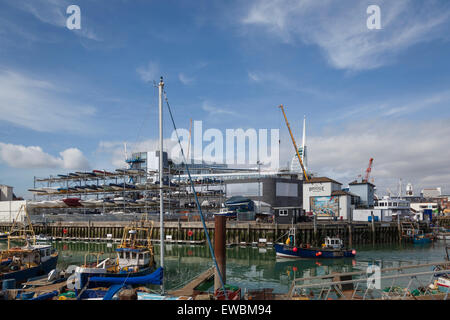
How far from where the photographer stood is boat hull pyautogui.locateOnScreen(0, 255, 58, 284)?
24.3 metres

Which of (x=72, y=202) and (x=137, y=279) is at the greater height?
(x=72, y=202)

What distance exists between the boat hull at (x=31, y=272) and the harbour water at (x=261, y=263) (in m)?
8.59

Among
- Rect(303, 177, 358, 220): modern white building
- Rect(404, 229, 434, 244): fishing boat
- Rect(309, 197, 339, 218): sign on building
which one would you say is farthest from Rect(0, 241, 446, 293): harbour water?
Rect(309, 197, 339, 218): sign on building

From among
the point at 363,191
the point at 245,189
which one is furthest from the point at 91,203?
the point at 363,191

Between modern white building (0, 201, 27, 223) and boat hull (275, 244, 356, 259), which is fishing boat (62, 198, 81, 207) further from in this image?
boat hull (275, 244, 356, 259)

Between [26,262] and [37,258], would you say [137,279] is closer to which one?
[37,258]

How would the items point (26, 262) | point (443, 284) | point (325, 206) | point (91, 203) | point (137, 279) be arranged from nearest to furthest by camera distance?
point (443, 284)
point (137, 279)
point (26, 262)
point (91, 203)
point (325, 206)

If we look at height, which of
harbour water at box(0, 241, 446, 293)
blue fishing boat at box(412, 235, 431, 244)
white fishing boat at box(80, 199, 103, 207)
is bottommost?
blue fishing boat at box(412, 235, 431, 244)

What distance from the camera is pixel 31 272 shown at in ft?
87.2

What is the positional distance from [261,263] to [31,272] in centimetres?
2409

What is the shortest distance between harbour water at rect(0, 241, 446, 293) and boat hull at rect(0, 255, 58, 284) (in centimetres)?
859

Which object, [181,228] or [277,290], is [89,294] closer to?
[277,290]

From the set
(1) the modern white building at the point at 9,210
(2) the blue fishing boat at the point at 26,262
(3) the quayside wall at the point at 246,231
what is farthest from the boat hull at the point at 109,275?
(1) the modern white building at the point at 9,210
